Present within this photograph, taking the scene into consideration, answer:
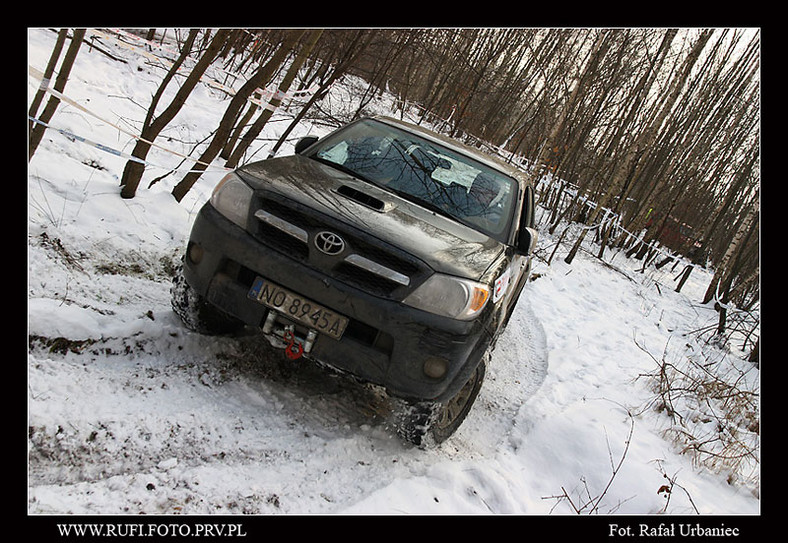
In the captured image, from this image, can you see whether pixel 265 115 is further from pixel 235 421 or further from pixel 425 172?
pixel 235 421

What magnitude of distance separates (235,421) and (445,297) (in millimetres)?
1259

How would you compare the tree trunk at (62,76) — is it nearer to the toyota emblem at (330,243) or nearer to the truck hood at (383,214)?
the truck hood at (383,214)

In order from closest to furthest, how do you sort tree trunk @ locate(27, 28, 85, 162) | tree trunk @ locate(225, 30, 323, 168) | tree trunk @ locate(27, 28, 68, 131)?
tree trunk @ locate(27, 28, 68, 131), tree trunk @ locate(27, 28, 85, 162), tree trunk @ locate(225, 30, 323, 168)

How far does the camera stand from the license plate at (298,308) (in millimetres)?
2514

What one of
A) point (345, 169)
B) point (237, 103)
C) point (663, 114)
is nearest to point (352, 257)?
point (345, 169)

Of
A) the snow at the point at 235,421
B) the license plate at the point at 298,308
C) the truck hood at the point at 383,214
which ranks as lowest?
the snow at the point at 235,421

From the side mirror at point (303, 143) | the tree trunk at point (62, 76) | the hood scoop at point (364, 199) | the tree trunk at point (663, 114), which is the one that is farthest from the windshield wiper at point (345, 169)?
the tree trunk at point (663, 114)

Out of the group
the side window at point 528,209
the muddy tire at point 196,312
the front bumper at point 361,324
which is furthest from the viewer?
the side window at point 528,209

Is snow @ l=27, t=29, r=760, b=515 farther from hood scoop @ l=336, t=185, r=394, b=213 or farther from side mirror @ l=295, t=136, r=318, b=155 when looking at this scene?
side mirror @ l=295, t=136, r=318, b=155

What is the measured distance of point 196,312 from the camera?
9.97 feet

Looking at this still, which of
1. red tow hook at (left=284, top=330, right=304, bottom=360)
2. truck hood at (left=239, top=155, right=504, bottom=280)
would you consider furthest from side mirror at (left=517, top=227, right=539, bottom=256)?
red tow hook at (left=284, top=330, right=304, bottom=360)

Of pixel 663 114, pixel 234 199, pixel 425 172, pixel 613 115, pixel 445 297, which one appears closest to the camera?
pixel 445 297

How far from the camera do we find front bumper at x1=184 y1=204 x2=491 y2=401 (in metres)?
2.46

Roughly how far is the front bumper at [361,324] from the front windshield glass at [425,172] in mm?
1009
